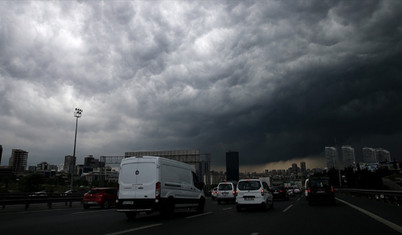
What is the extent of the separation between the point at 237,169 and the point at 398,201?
105m

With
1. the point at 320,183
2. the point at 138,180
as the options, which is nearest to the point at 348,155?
the point at 320,183

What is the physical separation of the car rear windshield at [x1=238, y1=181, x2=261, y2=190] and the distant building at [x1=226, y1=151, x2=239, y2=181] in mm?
100184

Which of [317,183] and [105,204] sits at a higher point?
[317,183]

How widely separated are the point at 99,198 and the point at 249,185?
11220mm

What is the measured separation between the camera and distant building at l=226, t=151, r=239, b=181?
119m

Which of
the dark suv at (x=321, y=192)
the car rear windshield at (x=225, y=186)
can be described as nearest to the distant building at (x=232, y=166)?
the car rear windshield at (x=225, y=186)

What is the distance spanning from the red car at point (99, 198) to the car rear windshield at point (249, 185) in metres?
10.6

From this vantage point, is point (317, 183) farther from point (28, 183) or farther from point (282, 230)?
point (28, 183)

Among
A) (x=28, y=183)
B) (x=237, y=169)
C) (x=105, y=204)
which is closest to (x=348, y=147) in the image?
(x=237, y=169)

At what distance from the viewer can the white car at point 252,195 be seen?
16.1 meters

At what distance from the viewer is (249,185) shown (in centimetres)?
1666

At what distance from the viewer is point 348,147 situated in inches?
7402

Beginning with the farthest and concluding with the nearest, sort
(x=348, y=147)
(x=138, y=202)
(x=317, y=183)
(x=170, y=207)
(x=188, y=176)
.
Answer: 1. (x=348, y=147)
2. (x=317, y=183)
3. (x=188, y=176)
4. (x=170, y=207)
5. (x=138, y=202)

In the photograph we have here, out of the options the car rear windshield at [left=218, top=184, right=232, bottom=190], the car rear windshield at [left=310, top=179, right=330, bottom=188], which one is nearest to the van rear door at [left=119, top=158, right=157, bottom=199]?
the car rear windshield at [left=310, top=179, right=330, bottom=188]
